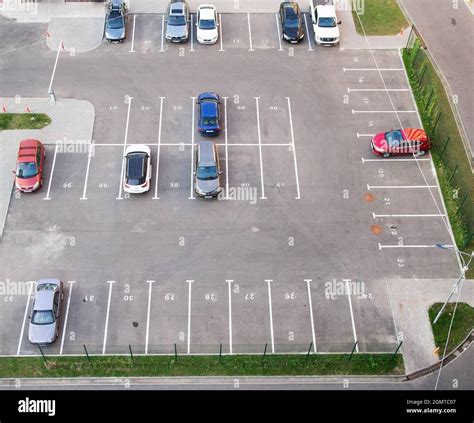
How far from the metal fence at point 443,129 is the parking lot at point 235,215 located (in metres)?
0.96

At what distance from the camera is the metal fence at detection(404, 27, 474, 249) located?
3146 centimetres

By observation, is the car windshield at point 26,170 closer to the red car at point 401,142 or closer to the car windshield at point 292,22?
the red car at point 401,142

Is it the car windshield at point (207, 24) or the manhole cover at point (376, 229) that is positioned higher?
the car windshield at point (207, 24)

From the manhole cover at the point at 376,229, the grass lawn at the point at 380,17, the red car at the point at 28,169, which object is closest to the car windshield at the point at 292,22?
the grass lawn at the point at 380,17

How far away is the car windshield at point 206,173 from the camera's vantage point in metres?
31.1

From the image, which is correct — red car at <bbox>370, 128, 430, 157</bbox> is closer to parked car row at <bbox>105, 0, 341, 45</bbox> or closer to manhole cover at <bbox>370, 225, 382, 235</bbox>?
manhole cover at <bbox>370, 225, 382, 235</bbox>

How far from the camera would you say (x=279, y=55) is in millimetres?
39500

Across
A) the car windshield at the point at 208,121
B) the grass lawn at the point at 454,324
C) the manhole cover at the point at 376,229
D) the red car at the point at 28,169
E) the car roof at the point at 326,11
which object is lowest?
the grass lawn at the point at 454,324

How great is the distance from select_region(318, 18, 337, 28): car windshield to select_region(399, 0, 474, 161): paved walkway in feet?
23.0

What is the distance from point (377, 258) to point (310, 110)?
11853mm

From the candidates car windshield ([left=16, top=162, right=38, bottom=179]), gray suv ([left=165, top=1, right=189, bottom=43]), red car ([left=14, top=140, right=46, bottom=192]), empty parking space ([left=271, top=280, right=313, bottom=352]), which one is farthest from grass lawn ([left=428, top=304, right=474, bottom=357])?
gray suv ([left=165, top=1, right=189, bottom=43])

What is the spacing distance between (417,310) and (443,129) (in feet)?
44.5

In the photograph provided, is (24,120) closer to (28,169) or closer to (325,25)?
(28,169)
